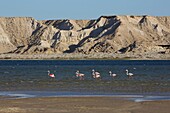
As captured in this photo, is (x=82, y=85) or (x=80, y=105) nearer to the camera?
(x=80, y=105)

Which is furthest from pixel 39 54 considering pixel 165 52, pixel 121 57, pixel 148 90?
pixel 148 90

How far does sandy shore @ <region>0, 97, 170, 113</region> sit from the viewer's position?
23.9 metres

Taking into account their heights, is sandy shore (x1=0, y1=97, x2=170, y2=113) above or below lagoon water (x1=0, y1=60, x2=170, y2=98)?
below

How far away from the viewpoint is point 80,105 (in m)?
26.1

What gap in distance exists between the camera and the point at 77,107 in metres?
25.1

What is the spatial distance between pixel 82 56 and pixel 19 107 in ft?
540

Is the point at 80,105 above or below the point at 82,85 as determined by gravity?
below

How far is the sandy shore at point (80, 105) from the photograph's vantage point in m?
23.9

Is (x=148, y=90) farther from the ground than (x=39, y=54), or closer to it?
closer to it

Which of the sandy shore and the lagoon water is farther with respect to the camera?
the lagoon water

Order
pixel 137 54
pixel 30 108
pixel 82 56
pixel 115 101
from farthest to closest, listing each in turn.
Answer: pixel 82 56 → pixel 137 54 → pixel 115 101 → pixel 30 108

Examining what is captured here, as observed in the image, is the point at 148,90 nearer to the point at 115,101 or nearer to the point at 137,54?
the point at 115,101

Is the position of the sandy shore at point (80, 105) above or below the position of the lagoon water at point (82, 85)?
below

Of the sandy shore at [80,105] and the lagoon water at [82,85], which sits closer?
the sandy shore at [80,105]
